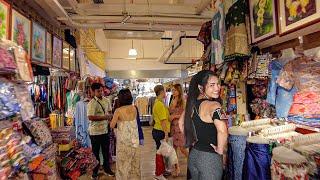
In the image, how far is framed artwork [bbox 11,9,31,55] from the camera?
273 cm

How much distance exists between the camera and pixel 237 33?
3010 millimetres

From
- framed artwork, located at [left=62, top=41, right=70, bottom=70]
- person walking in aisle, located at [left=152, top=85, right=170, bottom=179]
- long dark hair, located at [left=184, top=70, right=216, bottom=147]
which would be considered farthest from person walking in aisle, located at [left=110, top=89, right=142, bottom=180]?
long dark hair, located at [left=184, top=70, right=216, bottom=147]

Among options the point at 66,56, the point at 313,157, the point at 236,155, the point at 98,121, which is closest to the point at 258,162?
the point at 236,155

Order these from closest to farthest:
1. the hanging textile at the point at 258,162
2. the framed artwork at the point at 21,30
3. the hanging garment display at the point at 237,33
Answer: the hanging textile at the point at 258,162 < the framed artwork at the point at 21,30 < the hanging garment display at the point at 237,33

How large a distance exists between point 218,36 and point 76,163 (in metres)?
2.61

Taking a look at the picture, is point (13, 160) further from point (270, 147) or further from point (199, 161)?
point (270, 147)

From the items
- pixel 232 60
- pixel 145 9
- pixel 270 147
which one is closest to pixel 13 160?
pixel 270 147

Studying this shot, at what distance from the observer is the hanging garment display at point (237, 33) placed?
9.73 ft

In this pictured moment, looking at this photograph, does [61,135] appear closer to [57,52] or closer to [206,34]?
[57,52]

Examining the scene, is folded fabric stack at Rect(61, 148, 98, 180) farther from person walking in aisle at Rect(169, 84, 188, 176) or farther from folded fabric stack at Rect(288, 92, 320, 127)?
folded fabric stack at Rect(288, 92, 320, 127)

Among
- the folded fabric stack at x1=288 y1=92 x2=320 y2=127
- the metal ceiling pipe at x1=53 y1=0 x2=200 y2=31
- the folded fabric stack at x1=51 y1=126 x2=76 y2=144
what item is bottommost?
the folded fabric stack at x1=51 y1=126 x2=76 y2=144

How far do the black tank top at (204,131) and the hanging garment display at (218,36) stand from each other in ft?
3.30

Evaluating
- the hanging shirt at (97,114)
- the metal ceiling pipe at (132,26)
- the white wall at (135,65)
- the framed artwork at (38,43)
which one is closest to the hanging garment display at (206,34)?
the metal ceiling pipe at (132,26)

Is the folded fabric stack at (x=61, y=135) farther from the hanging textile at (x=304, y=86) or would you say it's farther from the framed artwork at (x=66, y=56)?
the hanging textile at (x=304, y=86)
